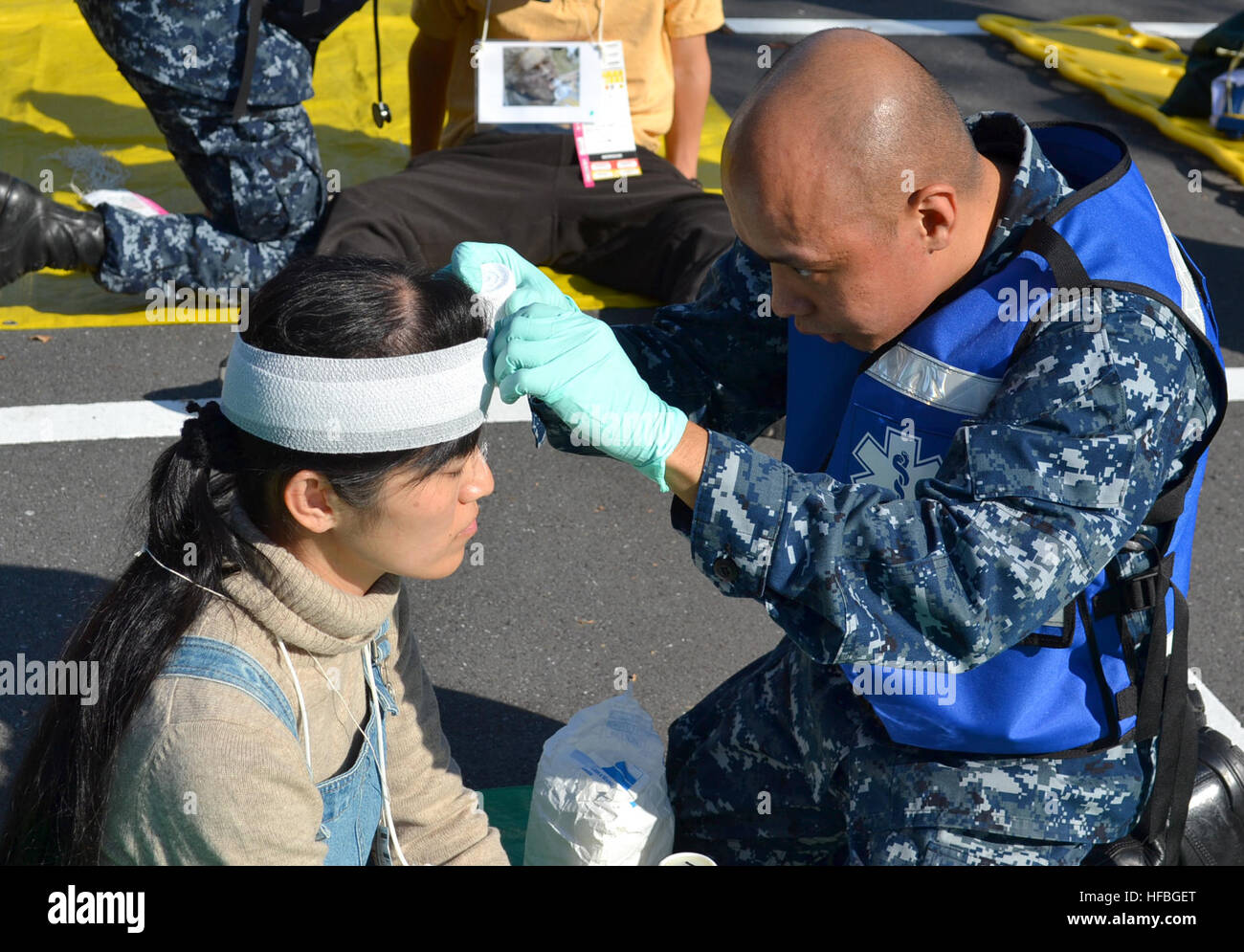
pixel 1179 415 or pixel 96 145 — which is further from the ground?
pixel 1179 415

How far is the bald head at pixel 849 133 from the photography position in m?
2.01

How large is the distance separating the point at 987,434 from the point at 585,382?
63cm

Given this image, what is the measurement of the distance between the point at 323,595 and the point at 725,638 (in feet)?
5.60

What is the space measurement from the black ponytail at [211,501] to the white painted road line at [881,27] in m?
5.89

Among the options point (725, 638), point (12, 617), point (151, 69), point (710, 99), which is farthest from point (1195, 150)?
point (12, 617)

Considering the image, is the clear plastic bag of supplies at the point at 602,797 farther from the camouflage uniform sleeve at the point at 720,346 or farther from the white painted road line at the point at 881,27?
the white painted road line at the point at 881,27

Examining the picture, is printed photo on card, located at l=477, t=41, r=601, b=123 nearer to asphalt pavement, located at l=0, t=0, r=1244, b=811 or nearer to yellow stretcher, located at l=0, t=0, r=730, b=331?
yellow stretcher, located at l=0, t=0, r=730, b=331

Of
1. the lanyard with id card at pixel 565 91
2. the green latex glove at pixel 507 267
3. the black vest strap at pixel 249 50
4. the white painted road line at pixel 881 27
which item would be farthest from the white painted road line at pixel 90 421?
the white painted road line at pixel 881 27

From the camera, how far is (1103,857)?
2301 millimetres

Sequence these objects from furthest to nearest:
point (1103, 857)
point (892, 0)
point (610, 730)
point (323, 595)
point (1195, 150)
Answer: point (892, 0) < point (1195, 150) < point (610, 730) < point (1103, 857) < point (323, 595)

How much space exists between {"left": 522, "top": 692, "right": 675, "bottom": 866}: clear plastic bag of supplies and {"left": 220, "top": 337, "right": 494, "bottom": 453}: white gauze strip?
1.01 metres

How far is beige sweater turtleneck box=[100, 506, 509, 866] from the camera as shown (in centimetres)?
174

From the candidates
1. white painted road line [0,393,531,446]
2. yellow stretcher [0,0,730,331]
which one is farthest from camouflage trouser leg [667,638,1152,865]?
yellow stretcher [0,0,730,331]
